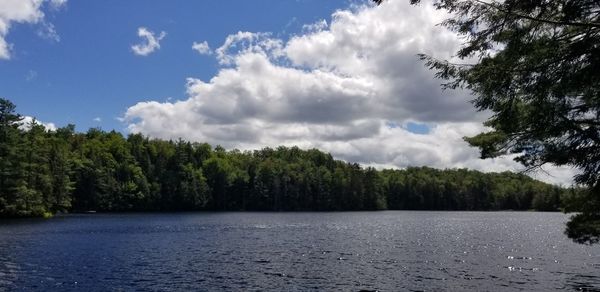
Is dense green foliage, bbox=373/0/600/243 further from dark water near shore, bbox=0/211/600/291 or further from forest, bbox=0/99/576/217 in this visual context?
forest, bbox=0/99/576/217

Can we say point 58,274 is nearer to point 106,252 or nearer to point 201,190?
point 106,252

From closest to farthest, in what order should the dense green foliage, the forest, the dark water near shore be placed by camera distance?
the dense green foliage
the dark water near shore
the forest

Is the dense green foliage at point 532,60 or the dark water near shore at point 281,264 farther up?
the dense green foliage at point 532,60

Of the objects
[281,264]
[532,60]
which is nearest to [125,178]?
[281,264]

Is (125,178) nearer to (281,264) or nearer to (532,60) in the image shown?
(281,264)

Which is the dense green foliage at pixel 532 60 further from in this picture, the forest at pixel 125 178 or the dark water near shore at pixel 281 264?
the forest at pixel 125 178

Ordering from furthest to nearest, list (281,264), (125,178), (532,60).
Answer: (125,178) < (281,264) < (532,60)

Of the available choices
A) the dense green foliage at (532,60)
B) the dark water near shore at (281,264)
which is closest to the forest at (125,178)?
the dark water near shore at (281,264)

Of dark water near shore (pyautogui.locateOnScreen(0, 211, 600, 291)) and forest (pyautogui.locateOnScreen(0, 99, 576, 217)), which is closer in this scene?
dark water near shore (pyautogui.locateOnScreen(0, 211, 600, 291))

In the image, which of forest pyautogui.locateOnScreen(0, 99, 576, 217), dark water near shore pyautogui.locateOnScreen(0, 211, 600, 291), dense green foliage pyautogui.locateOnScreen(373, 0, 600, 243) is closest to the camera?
dense green foliage pyautogui.locateOnScreen(373, 0, 600, 243)

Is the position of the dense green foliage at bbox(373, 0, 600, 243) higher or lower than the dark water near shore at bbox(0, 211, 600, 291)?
higher

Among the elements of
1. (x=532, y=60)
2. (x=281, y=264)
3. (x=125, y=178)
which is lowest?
(x=281, y=264)

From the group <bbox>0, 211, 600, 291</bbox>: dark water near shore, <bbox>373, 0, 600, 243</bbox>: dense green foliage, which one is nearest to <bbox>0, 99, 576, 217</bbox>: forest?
<bbox>0, 211, 600, 291</bbox>: dark water near shore

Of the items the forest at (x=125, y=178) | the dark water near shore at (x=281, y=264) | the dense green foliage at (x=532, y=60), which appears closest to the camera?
the dense green foliage at (x=532, y=60)
